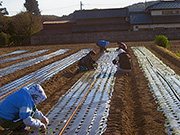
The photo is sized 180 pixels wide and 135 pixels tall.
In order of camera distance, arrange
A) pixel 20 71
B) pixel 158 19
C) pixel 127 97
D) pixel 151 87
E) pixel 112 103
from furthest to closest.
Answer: pixel 158 19, pixel 20 71, pixel 151 87, pixel 127 97, pixel 112 103

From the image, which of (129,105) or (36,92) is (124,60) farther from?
(36,92)

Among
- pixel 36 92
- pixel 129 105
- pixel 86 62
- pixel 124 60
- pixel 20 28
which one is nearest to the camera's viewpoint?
pixel 36 92

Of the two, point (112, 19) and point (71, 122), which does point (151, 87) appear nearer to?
point (71, 122)

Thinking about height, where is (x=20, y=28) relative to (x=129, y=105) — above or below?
above

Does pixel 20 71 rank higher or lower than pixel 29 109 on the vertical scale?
lower

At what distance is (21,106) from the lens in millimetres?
3627

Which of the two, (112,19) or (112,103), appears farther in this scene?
(112,19)

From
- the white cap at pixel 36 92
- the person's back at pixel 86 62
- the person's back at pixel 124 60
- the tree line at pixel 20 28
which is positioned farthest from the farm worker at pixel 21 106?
the tree line at pixel 20 28

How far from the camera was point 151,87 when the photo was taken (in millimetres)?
6719

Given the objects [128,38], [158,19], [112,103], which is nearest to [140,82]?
[112,103]

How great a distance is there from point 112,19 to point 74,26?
5.56 m

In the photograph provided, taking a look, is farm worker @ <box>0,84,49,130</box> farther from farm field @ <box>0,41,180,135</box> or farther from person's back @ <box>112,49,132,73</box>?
person's back @ <box>112,49,132,73</box>

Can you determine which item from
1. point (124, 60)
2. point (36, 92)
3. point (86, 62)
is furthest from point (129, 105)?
point (86, 62)

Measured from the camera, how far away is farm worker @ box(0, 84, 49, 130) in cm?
358
